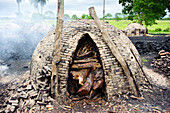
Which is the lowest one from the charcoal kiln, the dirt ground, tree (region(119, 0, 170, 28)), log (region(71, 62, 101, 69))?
the dirt ground

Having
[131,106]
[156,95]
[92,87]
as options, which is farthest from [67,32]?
[156,95]

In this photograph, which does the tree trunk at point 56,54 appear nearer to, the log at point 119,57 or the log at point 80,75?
the log at point 80,75

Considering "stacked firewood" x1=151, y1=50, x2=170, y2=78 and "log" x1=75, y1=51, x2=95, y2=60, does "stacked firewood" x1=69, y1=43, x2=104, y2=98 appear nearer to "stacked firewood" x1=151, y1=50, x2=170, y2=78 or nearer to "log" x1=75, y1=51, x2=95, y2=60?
"log" x1=75, y1=51, x2=95, y2=60

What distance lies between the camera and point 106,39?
5633mm

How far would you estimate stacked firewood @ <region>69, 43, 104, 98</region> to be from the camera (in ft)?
18.3

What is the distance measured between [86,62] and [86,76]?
65 centimetres

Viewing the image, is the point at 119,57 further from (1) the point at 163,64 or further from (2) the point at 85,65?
(1) the point at 163,64

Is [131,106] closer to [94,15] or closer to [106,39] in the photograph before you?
[106,39]

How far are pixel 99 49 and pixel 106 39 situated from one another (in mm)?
Result: 546

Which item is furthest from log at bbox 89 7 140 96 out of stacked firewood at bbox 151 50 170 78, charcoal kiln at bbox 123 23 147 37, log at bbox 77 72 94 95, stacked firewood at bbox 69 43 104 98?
charcoal kiln at bbox 123 23 147 37

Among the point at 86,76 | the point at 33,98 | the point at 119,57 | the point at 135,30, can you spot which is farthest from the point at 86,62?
the point at 135,30

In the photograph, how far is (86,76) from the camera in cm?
577

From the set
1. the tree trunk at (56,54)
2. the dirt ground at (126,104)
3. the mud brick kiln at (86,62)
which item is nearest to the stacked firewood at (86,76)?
the mud brick kiln at (86,62)

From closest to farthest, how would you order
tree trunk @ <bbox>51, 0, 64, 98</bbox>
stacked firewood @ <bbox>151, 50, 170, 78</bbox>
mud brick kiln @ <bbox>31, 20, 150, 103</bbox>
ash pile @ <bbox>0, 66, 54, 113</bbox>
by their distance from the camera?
ash pile @ <bbox>0, 66, 54, 113</bbox> → tree trunk @ <bbox>51, 0, 64, 98</bbox> → mud brick kiln @ <bbox>31, 20, 150, 103</bbox> → stacked firewood @ <bbox>151, 50, 170, 78</bbox>
